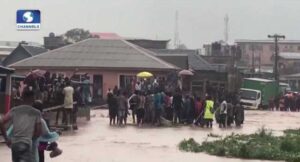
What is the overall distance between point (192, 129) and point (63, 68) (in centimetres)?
2320

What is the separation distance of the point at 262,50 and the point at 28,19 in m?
114

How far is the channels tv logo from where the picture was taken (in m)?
21.0

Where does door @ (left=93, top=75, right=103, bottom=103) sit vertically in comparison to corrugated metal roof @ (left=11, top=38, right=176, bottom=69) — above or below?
below

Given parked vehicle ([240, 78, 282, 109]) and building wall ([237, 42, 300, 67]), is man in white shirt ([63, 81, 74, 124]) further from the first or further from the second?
building wall ([237, 42, 300, 67])

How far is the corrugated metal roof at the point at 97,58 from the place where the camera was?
1839 inches

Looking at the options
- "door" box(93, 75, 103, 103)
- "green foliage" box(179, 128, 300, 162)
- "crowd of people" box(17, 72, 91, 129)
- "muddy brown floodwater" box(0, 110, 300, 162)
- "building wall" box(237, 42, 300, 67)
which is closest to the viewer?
"muddy brown floodwater" box(0, 110, 300, 162)

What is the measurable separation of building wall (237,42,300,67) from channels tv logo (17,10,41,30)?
10738cm

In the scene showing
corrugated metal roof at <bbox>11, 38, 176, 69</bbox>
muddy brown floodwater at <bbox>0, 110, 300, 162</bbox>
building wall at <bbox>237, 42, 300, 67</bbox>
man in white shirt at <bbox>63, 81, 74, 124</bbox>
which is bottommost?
muddy brown floodwater at <bbox>0, 110, 300, 162</bbox>

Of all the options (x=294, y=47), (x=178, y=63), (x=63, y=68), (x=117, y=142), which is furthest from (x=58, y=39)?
(x=294, y=47)

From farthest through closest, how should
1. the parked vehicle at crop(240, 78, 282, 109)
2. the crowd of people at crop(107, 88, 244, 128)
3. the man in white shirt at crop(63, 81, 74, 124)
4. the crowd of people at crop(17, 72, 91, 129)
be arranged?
1. the parked vehicle at crop(240, 78, 282, 109)
2. the crowd of people at crop(107, 88, 244, 128)
3. the crowd of people at crop(17, 72, 91, 129)
4. the man in white shirt at crop(63, 81, 74, 124)

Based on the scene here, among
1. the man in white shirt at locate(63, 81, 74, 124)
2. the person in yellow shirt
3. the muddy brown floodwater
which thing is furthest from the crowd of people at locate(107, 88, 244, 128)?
the man in white shirt at locate(63, 81, 74, 124)

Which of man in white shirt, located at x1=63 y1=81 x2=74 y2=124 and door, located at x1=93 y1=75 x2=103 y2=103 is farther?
door, located at x1=93 y1=75 x2=103 y2=103

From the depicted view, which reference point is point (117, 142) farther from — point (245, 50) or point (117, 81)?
point (245, 50)

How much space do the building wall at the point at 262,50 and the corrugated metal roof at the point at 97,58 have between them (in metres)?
79.2
